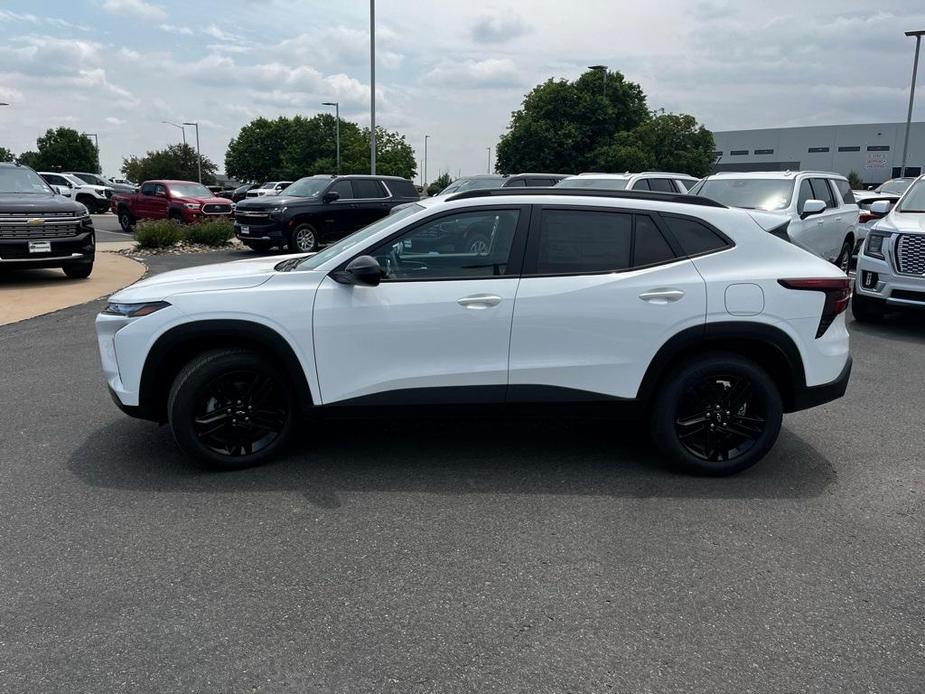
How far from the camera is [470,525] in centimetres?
395

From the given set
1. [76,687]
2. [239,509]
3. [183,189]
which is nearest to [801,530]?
[239,509]

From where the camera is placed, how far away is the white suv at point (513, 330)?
4.39m

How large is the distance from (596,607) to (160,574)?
6.30 ft

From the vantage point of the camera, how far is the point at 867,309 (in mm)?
9711

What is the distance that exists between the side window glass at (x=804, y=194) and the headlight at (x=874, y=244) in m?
1.95

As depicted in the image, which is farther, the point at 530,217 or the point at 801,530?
the point at 530,217

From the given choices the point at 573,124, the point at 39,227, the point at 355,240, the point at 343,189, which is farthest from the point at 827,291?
the point at 573,124

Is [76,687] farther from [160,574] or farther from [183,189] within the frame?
[183,189]

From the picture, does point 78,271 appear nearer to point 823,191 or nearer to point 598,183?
point 598,183

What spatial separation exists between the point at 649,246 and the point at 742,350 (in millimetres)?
852

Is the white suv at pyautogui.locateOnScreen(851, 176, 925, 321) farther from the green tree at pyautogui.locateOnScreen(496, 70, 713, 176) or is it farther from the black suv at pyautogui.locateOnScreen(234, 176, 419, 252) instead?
the green tree at pyautogui.locateOnScreen(496, 70, 713, 176)

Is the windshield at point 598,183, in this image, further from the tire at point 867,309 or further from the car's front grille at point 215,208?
the car's front grille at point 215,208

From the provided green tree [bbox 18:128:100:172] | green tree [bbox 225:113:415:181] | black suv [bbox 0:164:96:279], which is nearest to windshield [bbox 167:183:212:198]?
black suv [bbox 0:164:96:279]

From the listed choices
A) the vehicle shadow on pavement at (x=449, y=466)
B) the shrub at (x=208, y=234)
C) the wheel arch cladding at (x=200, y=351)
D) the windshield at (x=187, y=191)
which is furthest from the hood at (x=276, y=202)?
the wheel arch cladding at (x=200, y=351)
